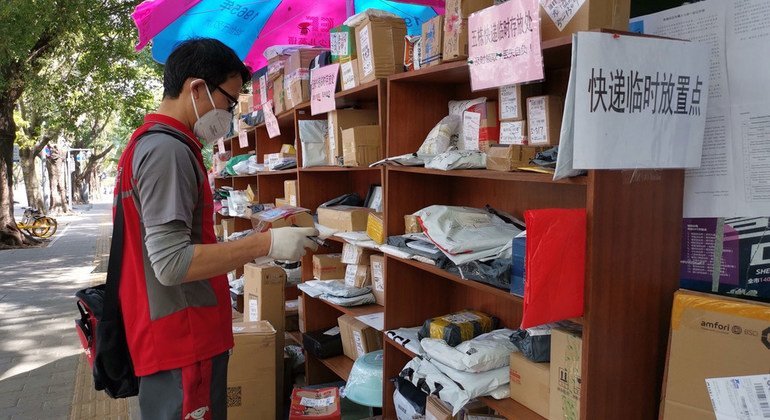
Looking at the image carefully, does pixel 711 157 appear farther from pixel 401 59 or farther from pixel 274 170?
pixel 274 170

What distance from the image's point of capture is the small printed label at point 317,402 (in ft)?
9.75

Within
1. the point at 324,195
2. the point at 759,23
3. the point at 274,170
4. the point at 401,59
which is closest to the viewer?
the point at 759,23

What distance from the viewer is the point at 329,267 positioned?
3.70 metres

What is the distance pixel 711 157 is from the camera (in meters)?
1.77

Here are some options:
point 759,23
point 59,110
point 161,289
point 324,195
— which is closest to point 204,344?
point 161,289

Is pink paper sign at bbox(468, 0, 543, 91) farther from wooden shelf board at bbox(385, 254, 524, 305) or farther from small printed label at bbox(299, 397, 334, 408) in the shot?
small printed label at bbox(299, 397, 334, 408)

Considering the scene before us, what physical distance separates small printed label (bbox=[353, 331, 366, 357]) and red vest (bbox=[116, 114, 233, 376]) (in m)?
1.53

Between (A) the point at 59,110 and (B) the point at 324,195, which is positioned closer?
(B) the point at 324,195

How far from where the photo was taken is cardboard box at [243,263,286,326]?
3.83m

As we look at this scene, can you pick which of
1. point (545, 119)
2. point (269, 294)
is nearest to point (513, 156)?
point (545, 119)

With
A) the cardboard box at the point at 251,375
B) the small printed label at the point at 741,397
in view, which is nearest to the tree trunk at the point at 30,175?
the cardboard box at the point at 251,375

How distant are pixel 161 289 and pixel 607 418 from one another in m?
1.44

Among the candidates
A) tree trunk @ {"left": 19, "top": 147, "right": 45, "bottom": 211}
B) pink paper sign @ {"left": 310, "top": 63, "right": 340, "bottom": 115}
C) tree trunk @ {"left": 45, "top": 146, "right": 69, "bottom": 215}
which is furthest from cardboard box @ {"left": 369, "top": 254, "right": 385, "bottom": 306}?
tree trunk @ {"left": 45, "top": 146, "right": 69, "bottom": 215}

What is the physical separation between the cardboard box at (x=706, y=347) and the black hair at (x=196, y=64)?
5.31 feet
